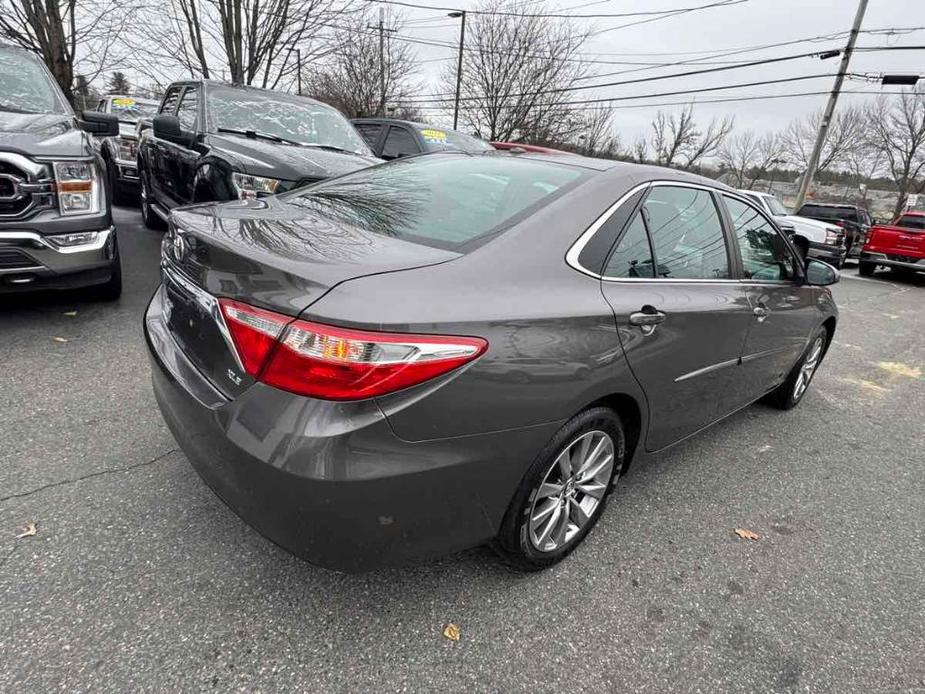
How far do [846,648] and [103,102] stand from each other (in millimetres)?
14382

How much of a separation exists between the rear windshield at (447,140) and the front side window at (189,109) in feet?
10.8

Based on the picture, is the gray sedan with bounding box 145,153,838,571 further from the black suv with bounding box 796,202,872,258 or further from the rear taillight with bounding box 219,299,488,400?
the black suv with bounding box 796,202,872,258

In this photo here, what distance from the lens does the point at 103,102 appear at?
11.6m

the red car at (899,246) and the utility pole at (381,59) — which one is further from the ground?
the utility pole at (381,59)

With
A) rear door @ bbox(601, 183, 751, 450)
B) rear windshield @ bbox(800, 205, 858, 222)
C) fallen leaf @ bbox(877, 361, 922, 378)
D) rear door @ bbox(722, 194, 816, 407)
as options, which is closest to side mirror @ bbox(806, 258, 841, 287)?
rear door @ bbox(722, 194, 816, 407)

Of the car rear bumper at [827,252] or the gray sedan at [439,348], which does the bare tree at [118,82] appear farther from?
the car rear bumper at [827,252]

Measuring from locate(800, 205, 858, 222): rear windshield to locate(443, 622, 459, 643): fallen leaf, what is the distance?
20.1m

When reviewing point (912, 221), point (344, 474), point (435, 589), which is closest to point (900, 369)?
point (435, 589)

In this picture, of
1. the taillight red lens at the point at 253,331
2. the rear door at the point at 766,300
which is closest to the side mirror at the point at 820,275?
the rear door at the point at 766,300

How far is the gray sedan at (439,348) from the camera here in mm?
1509

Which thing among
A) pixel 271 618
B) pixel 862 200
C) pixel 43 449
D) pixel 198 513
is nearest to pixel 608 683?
pixel 271 618

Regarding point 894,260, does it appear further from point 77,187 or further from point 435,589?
point 77,187

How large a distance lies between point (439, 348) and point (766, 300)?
2.35 meters

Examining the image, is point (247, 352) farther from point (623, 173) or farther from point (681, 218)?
point (681, 218)
